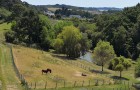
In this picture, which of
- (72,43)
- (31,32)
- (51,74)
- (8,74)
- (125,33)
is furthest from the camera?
(125,33)

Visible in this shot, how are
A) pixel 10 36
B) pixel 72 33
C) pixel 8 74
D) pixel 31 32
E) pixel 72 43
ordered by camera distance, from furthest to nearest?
pixel 31 32 < pixel 10 36 < pixel 72 33 < pixel 72 43 < pixel 8 74

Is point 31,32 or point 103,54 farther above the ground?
point 31,32

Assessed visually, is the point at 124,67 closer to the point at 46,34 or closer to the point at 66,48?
the point at 66,48

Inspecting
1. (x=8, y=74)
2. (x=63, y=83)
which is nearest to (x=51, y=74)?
(x=63, y=83)

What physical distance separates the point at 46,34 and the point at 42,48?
4616 mm

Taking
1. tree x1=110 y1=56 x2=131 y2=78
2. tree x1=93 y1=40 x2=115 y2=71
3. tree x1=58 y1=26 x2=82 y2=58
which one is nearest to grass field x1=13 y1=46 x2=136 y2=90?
tree x1=93 y1=40 x2=115 y2=71

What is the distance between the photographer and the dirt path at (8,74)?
172ft

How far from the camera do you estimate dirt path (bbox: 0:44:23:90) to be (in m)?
52.4

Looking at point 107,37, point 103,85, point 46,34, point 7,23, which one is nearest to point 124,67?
point 103,85

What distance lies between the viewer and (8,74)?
5962 cm

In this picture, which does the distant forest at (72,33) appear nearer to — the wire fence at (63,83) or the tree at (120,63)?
the tree at (120,63)

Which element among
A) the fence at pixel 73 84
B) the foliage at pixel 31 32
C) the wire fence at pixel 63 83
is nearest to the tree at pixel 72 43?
the foliage at pixel 31 32

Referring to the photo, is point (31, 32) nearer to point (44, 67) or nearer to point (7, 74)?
point (44, 67)

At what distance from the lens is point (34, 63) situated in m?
73.9
